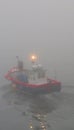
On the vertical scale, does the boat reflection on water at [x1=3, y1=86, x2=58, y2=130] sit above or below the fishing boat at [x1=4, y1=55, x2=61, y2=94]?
below

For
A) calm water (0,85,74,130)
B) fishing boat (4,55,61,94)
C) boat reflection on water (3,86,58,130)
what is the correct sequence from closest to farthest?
1. calm water (0,85,74,130)
2. boat reflection on water (3,86,58,130)
3. fishing boat (4,55,61,94)

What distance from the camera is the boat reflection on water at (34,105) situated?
52.6 m

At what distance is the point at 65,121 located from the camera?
173 ft

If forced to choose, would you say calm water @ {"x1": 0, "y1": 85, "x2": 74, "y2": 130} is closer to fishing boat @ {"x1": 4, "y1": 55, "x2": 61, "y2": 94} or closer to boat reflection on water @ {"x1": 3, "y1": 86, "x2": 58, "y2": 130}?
boat reflection on water @ {"x1": 3, "y1": 86, "x2": 58, "y2": 130}

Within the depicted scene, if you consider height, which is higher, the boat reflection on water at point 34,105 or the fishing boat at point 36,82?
the fishing boat at point 36,82

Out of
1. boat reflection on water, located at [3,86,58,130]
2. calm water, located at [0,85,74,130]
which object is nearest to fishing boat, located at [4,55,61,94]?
boat reflection on water, located at [3,86,58,130]

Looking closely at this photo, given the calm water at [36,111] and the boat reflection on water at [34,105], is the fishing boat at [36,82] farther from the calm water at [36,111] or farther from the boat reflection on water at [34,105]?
the calm water at [36,111]

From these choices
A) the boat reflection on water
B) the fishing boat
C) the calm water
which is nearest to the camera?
the calm water

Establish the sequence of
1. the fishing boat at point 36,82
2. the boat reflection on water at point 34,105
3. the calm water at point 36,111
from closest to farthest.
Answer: the calm water at point 36,111 → the boat reflection on water at point 34,105 → the fishing boat at point 36,82

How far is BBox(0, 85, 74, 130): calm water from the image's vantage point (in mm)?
51750

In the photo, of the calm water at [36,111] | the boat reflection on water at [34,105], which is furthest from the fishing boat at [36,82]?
the calm water at [36,111]

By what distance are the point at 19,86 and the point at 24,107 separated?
26.9 feet

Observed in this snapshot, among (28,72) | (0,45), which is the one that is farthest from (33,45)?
(28,72)

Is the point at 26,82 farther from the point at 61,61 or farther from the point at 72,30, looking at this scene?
the point at 72,30
